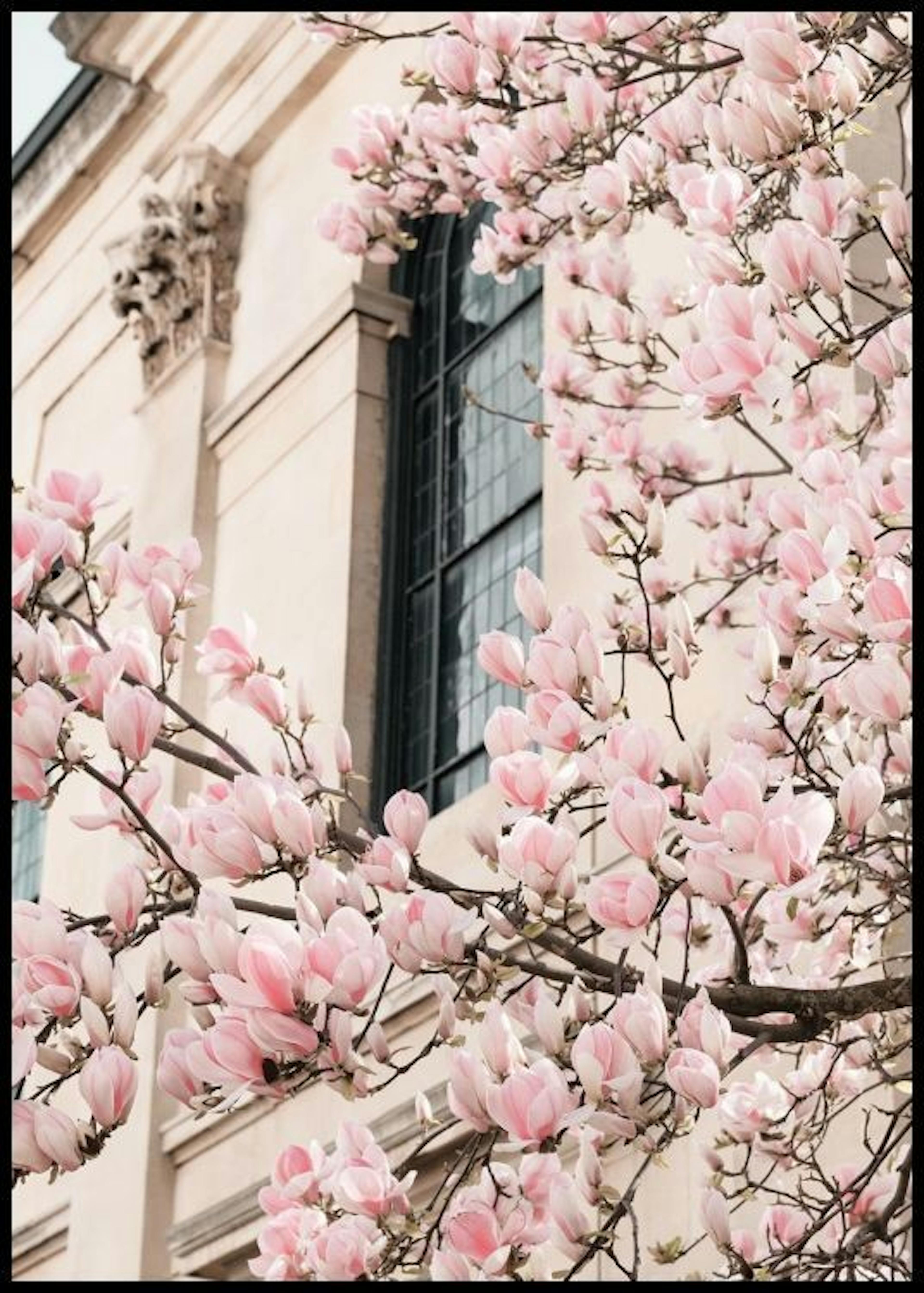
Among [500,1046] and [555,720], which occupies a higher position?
[555,720]

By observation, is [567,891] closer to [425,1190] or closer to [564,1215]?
[564,1215]

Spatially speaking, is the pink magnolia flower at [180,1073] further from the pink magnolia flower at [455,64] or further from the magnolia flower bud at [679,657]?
the pink magnolia flower at [455,64]

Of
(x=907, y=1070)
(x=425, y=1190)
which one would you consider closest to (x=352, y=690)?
(x=425, y=1190)

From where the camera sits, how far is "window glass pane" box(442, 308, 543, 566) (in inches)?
461

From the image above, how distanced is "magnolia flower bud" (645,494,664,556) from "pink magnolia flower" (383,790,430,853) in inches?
39.4

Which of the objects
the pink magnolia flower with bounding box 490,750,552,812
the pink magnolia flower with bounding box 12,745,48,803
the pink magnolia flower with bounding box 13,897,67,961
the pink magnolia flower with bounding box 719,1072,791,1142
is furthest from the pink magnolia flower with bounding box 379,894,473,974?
the pink magnolia flower with bounding box 719,1072,791,1142

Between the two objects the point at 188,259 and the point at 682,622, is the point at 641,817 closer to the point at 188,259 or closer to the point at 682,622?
the point at 682,622

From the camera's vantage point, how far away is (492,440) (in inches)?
479

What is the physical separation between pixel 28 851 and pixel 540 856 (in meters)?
13.8

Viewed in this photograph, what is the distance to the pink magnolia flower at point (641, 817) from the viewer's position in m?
3.80

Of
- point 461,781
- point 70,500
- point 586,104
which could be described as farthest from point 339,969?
point 461,781

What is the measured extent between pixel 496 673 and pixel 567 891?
662 millimetres

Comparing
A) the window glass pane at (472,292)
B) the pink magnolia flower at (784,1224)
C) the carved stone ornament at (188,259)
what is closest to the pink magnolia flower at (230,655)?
the pink magnolia flower at (784,1224)

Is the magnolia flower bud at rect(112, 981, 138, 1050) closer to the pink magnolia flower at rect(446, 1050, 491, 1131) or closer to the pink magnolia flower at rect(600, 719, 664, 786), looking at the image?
the pink magnolia flower at rect(446, 1050, 491, 1131)
